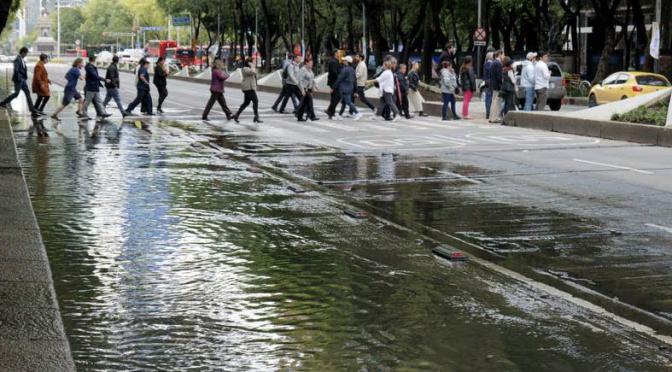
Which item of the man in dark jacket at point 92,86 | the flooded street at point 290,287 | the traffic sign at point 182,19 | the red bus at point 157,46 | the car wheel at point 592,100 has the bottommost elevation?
the flooded street at point 290,287

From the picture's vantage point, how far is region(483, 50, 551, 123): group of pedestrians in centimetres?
2678

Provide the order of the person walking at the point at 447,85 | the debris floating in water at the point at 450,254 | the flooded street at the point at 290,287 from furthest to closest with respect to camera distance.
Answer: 1. the person walking at the point at 447,85
2. the debris floating in water at the point at 450,254
3. the flooded street at the point at 290,287

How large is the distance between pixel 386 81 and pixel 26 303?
21.1 metres

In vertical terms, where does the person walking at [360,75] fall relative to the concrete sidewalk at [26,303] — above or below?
above

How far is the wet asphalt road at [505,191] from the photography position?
800 centimetres

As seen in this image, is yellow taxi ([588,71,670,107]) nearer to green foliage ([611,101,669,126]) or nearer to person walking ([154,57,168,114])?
green foliage ([611,101,669,126])

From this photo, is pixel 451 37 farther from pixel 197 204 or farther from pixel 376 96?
pixel 197 204

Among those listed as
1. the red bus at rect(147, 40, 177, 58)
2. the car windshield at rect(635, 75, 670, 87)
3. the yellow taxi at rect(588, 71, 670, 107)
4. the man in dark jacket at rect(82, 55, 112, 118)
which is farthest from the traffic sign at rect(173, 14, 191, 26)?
the man in dark jacket at rect(82, 55, 112, 118)

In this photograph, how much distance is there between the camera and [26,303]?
6.57m

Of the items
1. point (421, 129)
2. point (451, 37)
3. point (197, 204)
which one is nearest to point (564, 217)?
point (197, 204)

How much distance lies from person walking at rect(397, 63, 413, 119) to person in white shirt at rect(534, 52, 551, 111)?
326 cm

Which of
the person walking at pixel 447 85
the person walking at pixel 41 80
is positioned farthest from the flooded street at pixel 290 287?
the person walking at pixel 41 80

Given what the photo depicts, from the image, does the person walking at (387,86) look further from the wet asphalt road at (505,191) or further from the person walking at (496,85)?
the person walking at (496,85)

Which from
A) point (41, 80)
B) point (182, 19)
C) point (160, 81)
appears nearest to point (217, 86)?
point (160, 81)
